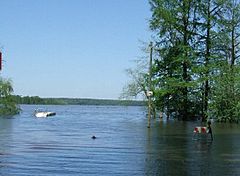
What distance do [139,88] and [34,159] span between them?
4454cm

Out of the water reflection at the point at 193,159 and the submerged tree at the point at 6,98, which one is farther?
the submerged tree at the point at 6,98

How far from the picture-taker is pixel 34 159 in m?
16.8

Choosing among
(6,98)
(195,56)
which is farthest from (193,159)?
(6,98)

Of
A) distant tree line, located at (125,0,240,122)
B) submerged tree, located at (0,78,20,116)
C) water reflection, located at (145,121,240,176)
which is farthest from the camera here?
submerged tree, located at (0,78,20,116)

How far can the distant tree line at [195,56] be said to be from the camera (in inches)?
2013

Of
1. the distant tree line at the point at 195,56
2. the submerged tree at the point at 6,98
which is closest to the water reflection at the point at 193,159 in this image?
the distant tree line at the point at 195,56

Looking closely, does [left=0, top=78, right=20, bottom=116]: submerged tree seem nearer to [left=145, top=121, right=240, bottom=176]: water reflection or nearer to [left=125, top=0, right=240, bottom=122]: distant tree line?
[left=125, top=0, right=240, bottom=122]: distant tree line

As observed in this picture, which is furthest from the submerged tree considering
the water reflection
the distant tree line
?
the water reflection

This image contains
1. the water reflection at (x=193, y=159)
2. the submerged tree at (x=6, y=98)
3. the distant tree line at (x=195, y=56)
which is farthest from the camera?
the submerged tree at (x=6, y=98)

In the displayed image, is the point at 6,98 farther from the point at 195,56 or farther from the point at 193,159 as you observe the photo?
the point at 193,159

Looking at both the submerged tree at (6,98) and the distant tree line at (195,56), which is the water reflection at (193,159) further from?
the submerged tree at (6,98)

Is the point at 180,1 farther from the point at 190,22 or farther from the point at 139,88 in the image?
the point at 139,88

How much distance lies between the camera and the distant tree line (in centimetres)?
5112

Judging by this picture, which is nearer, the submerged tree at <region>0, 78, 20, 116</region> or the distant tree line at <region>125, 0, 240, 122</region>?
the distant tree line at <region>125, 0, 240, 122</region>
